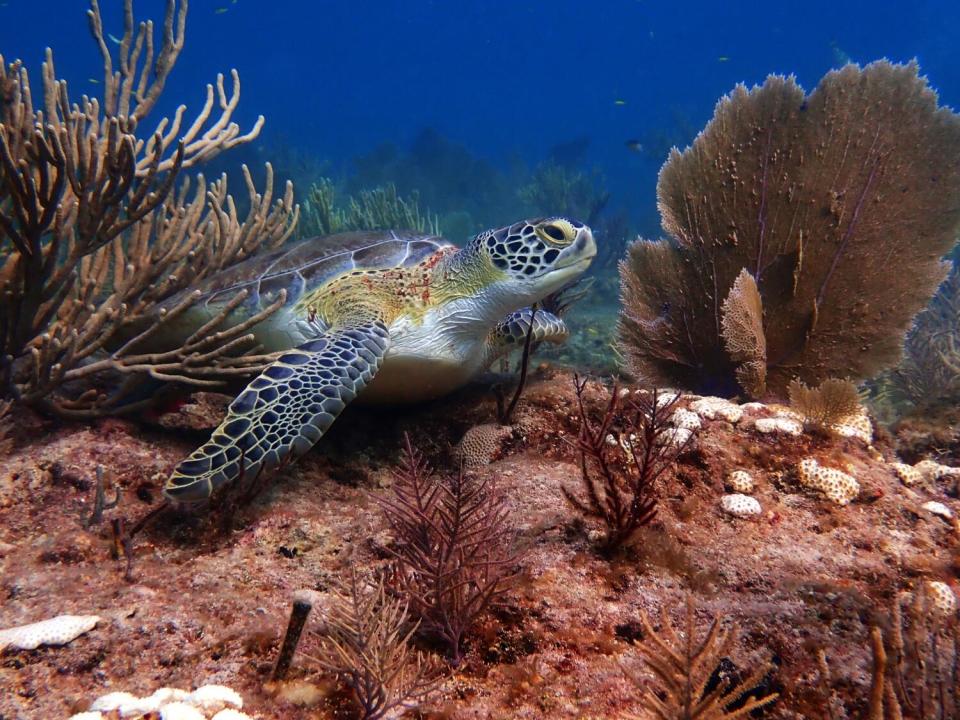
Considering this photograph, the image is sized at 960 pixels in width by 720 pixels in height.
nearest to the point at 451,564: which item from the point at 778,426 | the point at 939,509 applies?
the point at 778,426

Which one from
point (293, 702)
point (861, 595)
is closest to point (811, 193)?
point (861, 595)

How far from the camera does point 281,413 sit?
237 centimetres

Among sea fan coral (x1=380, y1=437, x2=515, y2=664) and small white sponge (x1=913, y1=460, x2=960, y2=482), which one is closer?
sea fan coral (x1=380, y1=437, x2=515, y2=664)

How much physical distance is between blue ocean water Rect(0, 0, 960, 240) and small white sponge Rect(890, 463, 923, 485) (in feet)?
173

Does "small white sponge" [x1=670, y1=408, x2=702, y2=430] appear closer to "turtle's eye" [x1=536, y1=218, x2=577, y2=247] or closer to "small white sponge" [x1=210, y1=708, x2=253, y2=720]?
"turtle's eye" [x1=536, y1=218, x2=577, y2=247]

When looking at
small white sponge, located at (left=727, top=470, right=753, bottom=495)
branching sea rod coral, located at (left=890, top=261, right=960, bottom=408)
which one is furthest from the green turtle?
branching sea rod coral, located at (left=890, top=261, right=960, bottom=408)

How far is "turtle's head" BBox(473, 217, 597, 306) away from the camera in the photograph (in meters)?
3.17

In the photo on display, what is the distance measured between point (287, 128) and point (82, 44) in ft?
219

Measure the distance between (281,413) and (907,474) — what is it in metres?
2.94

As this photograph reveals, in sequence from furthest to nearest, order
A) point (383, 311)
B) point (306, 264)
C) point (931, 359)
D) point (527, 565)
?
point (931, 359) < point (306, 264) < point (383, 311) < point (527, 565)

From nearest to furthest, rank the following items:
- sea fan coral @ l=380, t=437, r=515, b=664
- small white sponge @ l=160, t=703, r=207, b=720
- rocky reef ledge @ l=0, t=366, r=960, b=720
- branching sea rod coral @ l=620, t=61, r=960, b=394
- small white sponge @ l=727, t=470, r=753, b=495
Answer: small white sponge @ l=160, t=703, r=207, b=720
rocky reef ledge @ l=0, t=366, r=960, b=720
sea fan coral @ l=380, t=437, r=515, b=664
small white sponge @ l=727, t=470, r=753, b=495
branching sea rod coral @ l=620, t=61, r=960, b=394

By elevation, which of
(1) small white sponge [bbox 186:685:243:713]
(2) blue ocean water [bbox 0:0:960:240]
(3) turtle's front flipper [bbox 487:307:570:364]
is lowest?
(1) small white sponge [bbox 186:685:243:713]

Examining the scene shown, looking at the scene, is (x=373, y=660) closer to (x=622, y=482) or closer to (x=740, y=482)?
(x=622, y=482)

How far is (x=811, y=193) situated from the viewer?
3469 millimetres
